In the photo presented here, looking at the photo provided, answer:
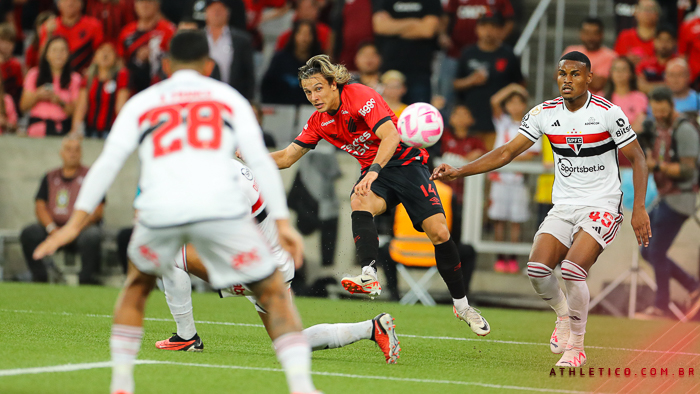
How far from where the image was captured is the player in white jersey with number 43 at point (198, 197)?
170 inches

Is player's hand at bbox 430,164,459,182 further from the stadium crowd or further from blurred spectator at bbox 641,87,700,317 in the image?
the stadium crowd

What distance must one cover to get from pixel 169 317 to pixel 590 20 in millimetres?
7834

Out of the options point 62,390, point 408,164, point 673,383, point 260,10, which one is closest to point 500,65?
point 260,10

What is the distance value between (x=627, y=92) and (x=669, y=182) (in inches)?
64.0

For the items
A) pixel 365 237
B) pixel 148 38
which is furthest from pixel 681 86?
pixel 148 38

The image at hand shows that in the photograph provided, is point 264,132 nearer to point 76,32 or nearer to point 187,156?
point 76,32

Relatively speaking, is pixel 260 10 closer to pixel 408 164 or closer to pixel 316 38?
pixel 316 38

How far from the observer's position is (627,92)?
12711 mm

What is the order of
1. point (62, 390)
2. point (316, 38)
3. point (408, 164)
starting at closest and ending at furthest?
point (62, 390), point (408, 164), point (316, 38)

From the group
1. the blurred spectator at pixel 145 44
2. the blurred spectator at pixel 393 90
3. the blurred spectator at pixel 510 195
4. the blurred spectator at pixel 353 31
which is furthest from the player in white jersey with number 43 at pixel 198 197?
the blurred spectator at pixel 353 31

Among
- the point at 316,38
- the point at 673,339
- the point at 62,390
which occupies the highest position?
the point at 316,38

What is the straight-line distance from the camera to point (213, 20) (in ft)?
45.0

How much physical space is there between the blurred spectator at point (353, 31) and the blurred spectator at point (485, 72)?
1746mm

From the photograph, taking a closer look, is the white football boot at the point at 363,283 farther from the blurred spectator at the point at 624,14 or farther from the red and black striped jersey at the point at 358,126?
the blurred spectator at the point at 624,14
